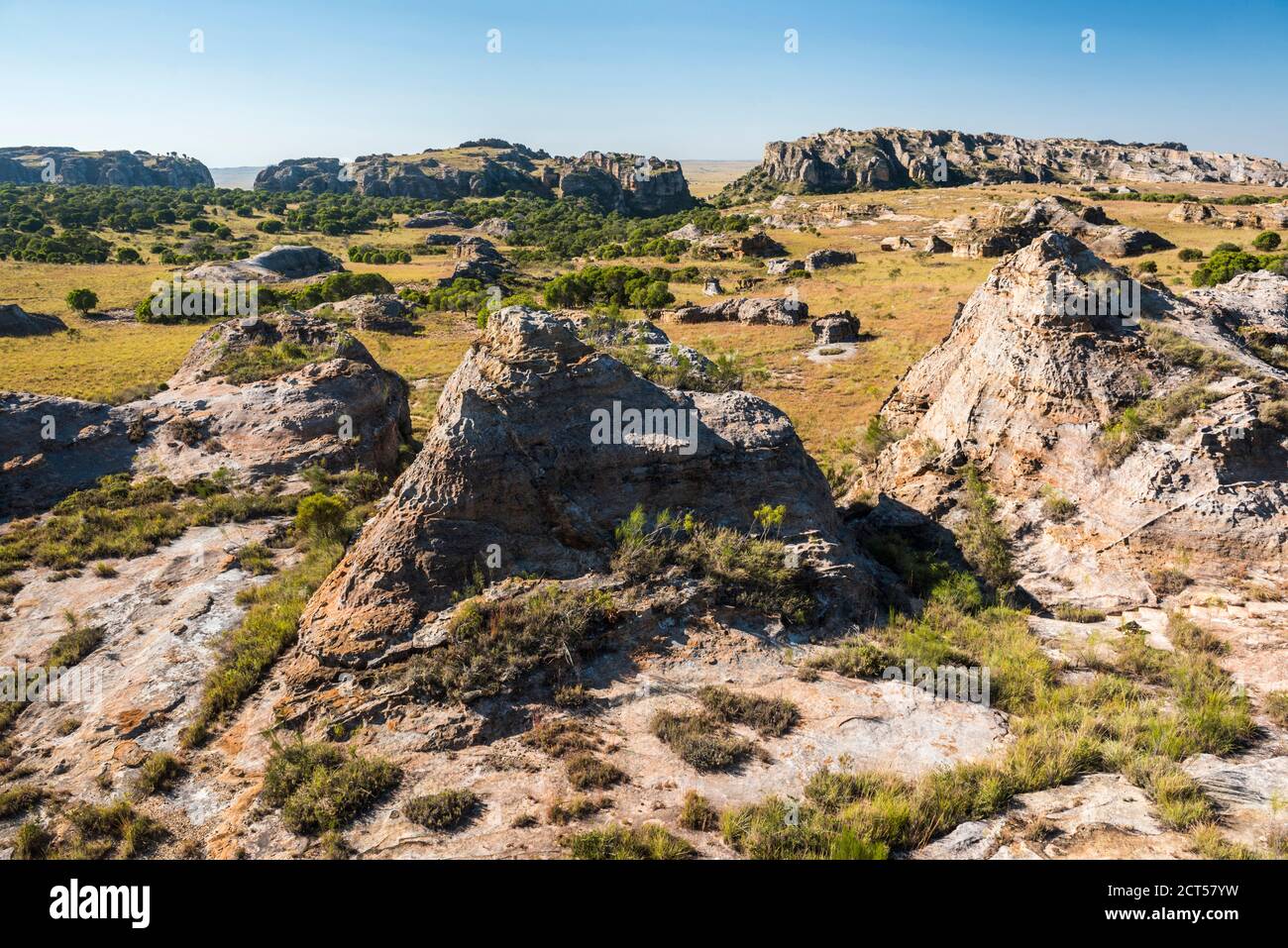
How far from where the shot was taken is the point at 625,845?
561 centimetres

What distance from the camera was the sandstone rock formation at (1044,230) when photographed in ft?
170

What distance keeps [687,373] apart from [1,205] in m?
130

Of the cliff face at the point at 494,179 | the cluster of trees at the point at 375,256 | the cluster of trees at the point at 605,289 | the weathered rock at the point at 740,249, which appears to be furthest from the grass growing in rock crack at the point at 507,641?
the cliff face at the point at 494,179

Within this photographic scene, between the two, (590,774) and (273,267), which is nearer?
(590,774)

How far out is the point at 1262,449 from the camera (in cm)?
1102

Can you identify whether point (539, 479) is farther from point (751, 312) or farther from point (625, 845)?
point (751, 312)

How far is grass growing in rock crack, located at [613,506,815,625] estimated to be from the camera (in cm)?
938

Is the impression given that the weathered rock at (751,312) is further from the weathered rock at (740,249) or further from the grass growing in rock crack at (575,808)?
the grass growing in rock crack at (575,808)

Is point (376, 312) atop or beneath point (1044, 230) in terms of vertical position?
beneath

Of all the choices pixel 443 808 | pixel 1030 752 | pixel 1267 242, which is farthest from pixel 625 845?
pixel 1267 242

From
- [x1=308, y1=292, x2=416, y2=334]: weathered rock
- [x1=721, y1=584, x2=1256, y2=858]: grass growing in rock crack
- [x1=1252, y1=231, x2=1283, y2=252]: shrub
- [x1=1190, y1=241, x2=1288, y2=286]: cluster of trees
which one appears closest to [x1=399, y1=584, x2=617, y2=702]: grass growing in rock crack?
[x1=721, y1=584, x2=1256, y2=858]: grass growing in rock crack

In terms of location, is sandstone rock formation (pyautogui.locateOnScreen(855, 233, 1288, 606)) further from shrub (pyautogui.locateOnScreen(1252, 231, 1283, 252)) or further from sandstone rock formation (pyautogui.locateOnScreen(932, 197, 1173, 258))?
shrub (pyautogui.locateOnScreen(1252, 231, 1283, 252))

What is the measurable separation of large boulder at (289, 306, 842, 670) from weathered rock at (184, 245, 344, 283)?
53452mm

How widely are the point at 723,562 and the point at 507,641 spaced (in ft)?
10.6
